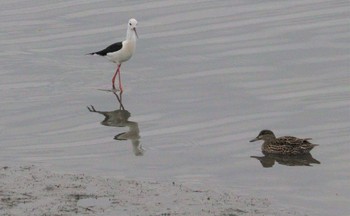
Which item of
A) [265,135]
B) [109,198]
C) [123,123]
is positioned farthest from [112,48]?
[109,198]

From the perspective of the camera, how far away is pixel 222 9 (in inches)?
1034

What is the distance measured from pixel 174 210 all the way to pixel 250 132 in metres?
5.10

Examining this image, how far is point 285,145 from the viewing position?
1551 cm

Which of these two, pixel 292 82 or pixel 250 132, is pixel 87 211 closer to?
pixel 250 132

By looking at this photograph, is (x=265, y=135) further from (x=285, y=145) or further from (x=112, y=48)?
(x=112, y=48)

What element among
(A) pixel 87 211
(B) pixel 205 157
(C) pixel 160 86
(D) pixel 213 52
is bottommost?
(A) pixel 87 211

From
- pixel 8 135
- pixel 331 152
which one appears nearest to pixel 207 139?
pixel 331 152

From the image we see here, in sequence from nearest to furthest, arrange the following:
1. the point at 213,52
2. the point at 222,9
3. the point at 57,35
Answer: the point at 213,52 → the point at 57,35 → the point at 222,9

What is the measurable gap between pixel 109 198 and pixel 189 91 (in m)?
7.29

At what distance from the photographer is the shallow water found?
14.6 metres

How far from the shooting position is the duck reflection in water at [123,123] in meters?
16.0

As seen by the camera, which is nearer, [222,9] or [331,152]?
[331,152]

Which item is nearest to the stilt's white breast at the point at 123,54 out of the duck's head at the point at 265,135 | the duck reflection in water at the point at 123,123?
the duck reflection in water at the point at 123,123

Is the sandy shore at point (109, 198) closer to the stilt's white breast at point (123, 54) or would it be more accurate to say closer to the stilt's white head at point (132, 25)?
the stilt's white breast at point (123, 54)
